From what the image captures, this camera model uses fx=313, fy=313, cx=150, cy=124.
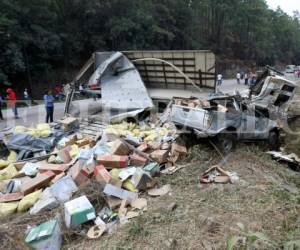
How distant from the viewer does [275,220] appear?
14.9 ft

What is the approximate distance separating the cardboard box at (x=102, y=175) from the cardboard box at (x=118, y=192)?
0.23m

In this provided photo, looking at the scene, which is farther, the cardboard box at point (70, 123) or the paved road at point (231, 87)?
the paved road at point (231, 87)

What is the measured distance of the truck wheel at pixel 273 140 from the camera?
29.0ft

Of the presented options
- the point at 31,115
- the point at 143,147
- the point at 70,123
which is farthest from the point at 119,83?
the point at 31,115

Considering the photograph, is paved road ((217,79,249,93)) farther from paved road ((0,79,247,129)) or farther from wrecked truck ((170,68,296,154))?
wrecked truck ((170,68,296,154))

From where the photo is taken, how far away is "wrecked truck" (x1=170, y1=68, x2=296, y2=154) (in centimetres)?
716

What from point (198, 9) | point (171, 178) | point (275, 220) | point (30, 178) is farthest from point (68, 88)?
point (198, 9)

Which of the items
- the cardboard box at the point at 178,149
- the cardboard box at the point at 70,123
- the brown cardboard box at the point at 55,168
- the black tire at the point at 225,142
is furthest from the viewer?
the cardboard box at the point at 70,123

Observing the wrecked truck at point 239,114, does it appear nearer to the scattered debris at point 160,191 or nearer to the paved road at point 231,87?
the scattered debris at point 160,191

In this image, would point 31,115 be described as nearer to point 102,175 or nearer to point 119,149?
point 119,149

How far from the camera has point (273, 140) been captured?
897 cm

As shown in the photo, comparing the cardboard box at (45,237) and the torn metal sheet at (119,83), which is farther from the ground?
the torn metal sheet at (119,83)

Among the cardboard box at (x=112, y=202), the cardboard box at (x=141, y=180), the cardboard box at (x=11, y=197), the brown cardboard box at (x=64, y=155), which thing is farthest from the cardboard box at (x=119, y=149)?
the cardboard box at (x=11, y=197)

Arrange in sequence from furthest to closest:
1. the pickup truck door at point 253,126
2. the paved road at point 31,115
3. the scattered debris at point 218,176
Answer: the paved road at point 31,115
the pickup truck door at point 253,126
the scattered debris at point 218,176
